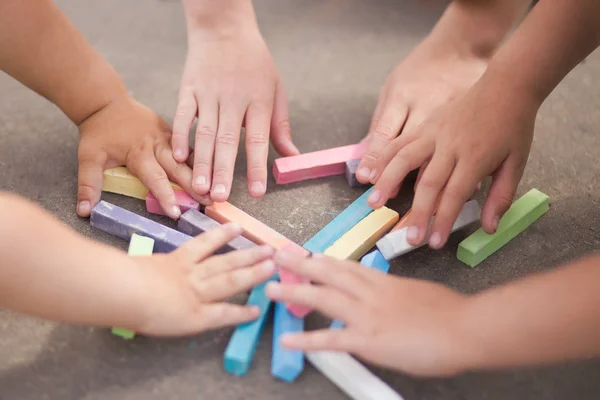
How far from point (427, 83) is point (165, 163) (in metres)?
0.52

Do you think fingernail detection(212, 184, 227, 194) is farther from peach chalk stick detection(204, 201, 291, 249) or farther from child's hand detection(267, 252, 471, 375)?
child's hand detection(267, 252, 471, 375)

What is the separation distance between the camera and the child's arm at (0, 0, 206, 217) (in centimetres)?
102

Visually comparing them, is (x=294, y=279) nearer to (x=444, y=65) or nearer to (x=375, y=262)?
(x=375, y=262)

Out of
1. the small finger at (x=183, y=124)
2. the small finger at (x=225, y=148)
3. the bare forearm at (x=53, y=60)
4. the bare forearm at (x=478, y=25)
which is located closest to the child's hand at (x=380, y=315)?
the small finger at (x=225, y=148)

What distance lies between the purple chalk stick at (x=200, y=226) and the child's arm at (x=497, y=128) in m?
0.22

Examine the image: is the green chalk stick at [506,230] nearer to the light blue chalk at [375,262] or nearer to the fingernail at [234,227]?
the light blue chalk at [375,262]

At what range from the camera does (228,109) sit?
3.62 ft

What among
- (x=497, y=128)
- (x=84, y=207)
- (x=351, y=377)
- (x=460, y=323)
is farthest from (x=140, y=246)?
(x=497, y=128)

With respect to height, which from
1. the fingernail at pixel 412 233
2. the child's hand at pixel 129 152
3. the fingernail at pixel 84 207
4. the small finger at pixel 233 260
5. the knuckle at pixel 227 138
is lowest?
the fingernail at pixel 84 207

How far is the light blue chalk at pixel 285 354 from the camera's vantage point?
2.55ft

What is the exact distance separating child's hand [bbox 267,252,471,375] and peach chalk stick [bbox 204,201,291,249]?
0.10 metres

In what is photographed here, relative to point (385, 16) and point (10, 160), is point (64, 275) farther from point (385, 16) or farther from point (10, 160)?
point (385, 16)

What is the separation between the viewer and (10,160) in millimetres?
1107

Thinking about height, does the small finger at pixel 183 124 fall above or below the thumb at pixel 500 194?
below
